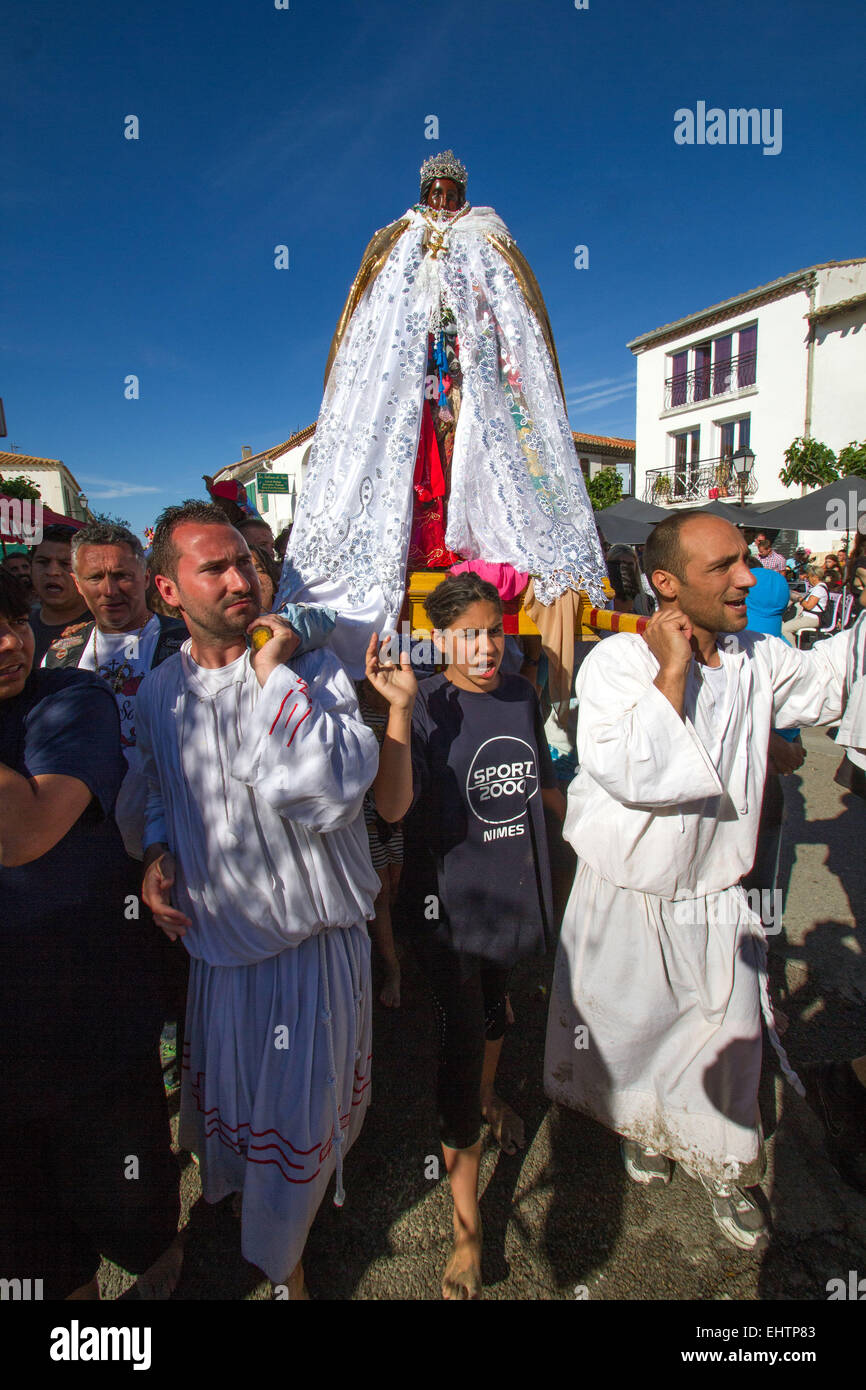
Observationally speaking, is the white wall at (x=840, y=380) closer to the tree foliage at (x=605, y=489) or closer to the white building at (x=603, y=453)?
the tree foliage at (x=605, y=489)

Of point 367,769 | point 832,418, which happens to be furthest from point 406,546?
point 832,418

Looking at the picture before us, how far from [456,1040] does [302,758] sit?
3.61 ft

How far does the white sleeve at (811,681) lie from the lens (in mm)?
2232


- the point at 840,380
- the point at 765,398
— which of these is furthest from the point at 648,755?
the point at 765,398

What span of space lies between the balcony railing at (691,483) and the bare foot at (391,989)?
74.6 ft

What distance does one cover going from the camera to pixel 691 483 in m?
24.2

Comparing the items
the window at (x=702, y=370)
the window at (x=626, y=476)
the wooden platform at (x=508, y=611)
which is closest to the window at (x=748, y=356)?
the window at (x=702, y=370)

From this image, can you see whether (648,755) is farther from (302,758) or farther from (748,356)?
(748,356)

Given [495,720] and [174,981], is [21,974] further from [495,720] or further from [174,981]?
[495,720]

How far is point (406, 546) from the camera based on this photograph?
108 inches

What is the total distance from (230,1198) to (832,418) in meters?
24.1

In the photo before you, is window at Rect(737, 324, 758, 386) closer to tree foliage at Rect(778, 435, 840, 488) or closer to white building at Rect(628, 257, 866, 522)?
white building at Rect(628, 257, 866, 522)

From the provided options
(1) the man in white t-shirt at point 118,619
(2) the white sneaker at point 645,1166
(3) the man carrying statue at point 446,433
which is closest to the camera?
(2) the white sneaker at point 645,1166

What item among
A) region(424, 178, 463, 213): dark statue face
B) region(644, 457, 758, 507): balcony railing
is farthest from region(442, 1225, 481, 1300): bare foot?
region(644, 457, 758, 507): balcony railing
